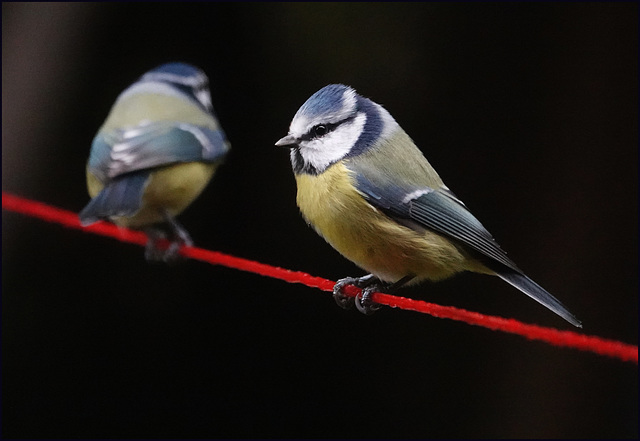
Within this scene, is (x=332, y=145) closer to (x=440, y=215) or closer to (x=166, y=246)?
(x=440, y=215)

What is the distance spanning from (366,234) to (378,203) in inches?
1.5

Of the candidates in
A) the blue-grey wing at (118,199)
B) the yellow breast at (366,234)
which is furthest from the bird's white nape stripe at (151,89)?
the yellow breast at (366,234)

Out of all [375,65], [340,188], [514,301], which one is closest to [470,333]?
[514,301]

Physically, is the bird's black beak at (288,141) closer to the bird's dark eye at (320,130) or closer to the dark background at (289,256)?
the bird's dark eye at (320,130)

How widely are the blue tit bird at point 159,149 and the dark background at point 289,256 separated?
0.05 metres

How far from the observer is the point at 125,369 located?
1520 millimetres

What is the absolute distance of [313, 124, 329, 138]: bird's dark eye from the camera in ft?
2.32

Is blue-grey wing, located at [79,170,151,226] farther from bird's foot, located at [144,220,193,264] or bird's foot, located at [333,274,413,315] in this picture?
bird's foot, located at [333,274,413,315]

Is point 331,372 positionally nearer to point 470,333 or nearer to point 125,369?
point 470,333

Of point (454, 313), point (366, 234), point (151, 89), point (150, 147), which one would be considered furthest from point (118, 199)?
point (454, 313)

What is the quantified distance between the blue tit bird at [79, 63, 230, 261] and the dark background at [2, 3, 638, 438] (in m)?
0.05

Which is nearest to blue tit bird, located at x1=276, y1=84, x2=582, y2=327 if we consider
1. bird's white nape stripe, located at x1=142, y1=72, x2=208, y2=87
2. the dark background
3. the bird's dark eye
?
the bird's dark eye

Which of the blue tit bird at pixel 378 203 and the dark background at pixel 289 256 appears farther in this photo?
the dark background at pixel 289 256

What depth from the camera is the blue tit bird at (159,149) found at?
43.4 inches
